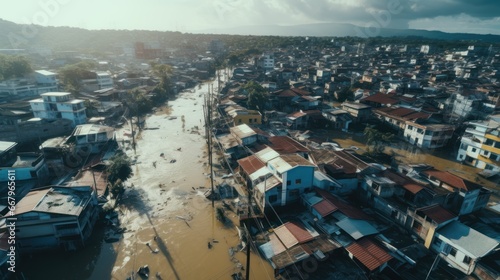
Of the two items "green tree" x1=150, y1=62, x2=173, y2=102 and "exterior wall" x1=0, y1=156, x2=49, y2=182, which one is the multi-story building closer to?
A: "exterior wall" x1=0, y1=156, x2=49, y2=182

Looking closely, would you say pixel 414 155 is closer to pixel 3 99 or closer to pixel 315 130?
pixel 315 130

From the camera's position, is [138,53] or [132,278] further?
[138,53]

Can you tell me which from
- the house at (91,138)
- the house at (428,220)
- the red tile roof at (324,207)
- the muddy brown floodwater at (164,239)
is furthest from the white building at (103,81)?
the house at (428,220)

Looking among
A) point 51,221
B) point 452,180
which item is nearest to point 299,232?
point 452,180

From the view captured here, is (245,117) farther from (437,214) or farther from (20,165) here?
(437,214)

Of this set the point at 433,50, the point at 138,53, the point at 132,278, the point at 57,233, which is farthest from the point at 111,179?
the point at 433,50

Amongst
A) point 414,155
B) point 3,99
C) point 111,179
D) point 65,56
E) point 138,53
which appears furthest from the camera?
point 138,53

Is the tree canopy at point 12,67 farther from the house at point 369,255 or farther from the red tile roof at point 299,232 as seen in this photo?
the house at point 369,255
